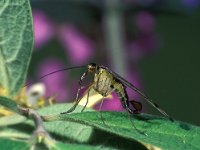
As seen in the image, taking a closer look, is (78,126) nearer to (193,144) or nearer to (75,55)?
(193,144)

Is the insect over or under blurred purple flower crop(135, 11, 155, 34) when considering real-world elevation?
over

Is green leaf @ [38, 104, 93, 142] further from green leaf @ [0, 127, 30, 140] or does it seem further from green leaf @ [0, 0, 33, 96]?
green leaf @ [0, 0, 33, 96]

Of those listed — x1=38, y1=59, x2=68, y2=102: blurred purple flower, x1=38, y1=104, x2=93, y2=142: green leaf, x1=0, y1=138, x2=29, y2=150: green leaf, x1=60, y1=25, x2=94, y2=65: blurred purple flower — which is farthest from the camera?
x1=60, y1=25, x2=94, y2=65: blurred purple flower

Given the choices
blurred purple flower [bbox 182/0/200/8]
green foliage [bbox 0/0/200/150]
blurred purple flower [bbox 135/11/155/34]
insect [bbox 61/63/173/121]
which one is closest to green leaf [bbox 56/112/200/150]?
green foliage [bbox 0/0/200/150]

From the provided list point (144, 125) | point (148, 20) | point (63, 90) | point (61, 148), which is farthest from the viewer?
point (148, 20)

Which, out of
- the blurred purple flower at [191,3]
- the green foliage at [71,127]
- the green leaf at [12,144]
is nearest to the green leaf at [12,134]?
the green foliage at [71,127]

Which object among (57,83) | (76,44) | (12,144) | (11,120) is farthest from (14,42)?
(76,44)

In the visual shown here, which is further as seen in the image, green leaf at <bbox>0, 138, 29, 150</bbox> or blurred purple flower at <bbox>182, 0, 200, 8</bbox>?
blurred purple flower at <bbox>182, 0, 200, 8</bbox>

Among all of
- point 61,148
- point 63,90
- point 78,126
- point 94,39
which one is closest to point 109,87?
point 78,126
